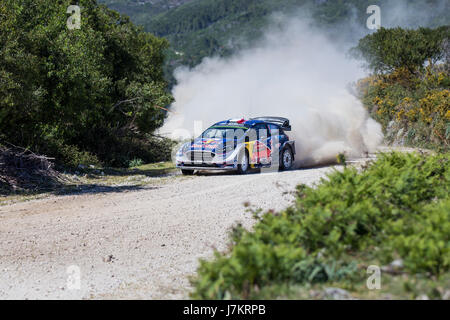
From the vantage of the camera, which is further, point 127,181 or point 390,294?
point 127,181

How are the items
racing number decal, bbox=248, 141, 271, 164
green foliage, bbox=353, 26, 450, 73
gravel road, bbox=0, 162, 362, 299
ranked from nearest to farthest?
gravel road, bbox=0, 162, 362, 299 → racing number decal, bbox=248, 141, 271, 164 → green foliage, bbox=353, 26, 450, 73

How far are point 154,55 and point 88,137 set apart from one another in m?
13.4

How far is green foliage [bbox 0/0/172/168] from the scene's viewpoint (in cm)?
1438

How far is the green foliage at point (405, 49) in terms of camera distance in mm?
38594

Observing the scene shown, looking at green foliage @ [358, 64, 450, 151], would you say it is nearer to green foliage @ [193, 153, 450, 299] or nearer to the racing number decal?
the racing number decal

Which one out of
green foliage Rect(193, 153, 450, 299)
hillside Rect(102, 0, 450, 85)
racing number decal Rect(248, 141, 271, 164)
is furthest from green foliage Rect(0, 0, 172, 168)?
hillside Rect(102, 0, 450, 85)

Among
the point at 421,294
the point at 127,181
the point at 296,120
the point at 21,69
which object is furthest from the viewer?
the point at 296,120

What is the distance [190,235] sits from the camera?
8.87 m

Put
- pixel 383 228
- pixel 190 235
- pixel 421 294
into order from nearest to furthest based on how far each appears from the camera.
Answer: pixel 421 294 → pixel 383 228 → pixel 190 235

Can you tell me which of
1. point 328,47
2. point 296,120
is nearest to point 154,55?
point 296,120

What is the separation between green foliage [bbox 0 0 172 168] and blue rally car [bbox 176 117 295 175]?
13.2 ft

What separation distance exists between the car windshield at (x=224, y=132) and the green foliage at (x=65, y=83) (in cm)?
412
